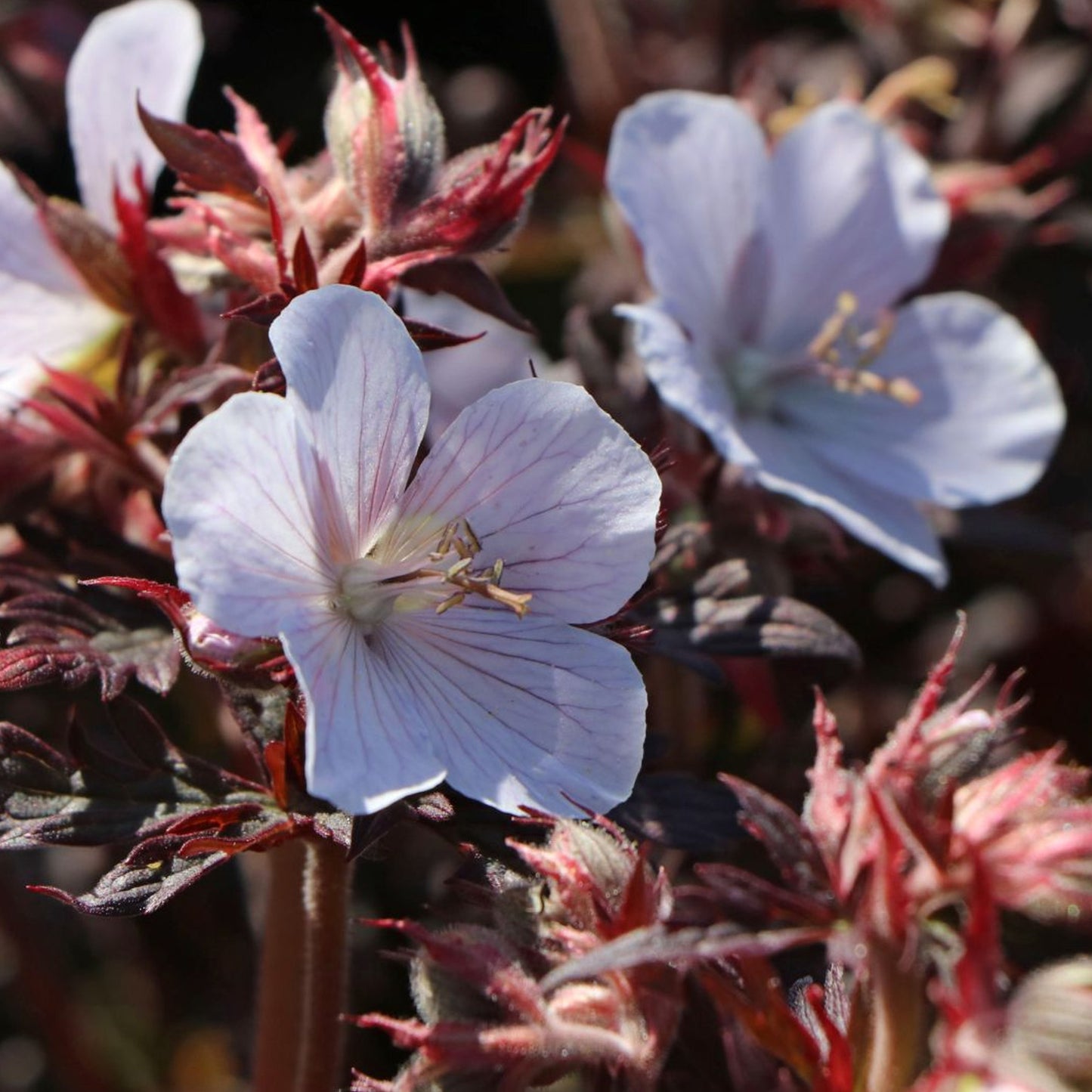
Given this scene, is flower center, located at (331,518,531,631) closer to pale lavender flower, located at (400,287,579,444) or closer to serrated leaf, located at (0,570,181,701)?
serrated leaf, located at (0,570,181,701)

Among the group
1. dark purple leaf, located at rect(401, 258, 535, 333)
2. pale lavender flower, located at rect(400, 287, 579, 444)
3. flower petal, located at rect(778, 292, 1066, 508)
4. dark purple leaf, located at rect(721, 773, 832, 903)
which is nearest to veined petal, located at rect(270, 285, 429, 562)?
dark purple leaf, located at rect(401, 258, 535, 333)

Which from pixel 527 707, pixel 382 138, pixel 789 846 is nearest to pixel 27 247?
pixel 382 138

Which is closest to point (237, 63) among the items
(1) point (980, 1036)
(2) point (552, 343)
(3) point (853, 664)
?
(2) point (552, 343)

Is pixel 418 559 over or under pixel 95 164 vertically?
under

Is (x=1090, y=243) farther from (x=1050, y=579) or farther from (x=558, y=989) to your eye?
(x=558, y=989)

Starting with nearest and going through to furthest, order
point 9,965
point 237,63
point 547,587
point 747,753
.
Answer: point 547,587 → point 747,753 → point 9,965 → point 237,63

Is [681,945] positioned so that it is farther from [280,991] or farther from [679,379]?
[679,379]
